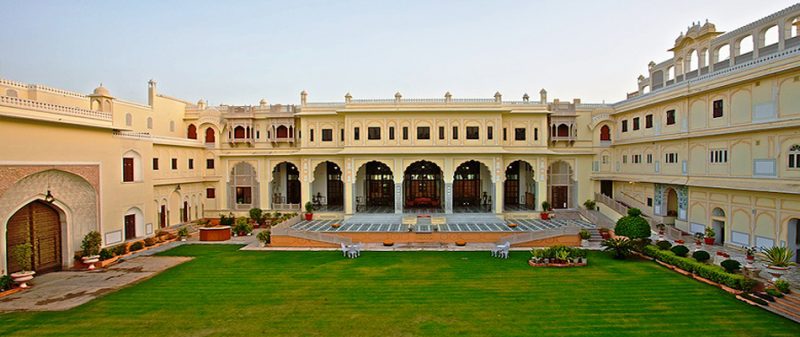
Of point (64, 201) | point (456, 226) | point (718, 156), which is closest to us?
point (64, 201)

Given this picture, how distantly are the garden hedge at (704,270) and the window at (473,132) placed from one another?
10853 mm

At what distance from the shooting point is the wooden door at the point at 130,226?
1833 centimetres

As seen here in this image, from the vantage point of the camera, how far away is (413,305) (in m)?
10.6

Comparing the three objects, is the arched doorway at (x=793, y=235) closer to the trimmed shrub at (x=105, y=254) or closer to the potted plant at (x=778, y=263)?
the potted plant at (x=778, y=263)

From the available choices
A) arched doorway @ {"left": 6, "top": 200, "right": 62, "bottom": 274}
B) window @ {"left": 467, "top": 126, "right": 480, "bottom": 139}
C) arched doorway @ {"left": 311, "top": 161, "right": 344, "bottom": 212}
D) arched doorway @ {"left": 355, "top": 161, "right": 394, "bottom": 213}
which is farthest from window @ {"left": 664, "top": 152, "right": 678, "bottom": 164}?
arched doorway @ {"left": 6, "top": 200, "right": 62, "bottom": 274}

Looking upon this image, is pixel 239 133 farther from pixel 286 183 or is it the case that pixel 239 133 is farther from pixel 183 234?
pixel 183 234

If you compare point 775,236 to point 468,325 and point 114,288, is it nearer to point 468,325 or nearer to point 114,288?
point 468,325

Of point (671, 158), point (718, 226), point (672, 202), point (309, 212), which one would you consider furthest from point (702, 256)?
point (309, 212)

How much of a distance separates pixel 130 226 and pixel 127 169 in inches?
108

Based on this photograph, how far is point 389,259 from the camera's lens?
51.9 feet

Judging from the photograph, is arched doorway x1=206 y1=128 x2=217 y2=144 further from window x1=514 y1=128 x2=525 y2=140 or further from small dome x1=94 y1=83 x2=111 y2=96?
window x1=514 y1=128 x2=525 y2=140

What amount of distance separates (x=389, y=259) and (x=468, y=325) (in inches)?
272

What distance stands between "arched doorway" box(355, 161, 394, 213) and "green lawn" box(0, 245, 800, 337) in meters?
12.8

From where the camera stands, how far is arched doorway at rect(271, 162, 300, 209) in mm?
27547
